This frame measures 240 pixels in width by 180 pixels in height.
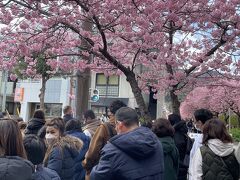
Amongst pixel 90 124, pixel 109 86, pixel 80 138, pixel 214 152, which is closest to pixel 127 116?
pixel 214 152

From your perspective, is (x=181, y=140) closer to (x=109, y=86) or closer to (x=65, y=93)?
(x=109, y=86)

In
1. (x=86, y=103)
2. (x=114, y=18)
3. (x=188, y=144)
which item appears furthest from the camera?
(x=86, y=103)

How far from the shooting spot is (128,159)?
264cm

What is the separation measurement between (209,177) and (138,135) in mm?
Result: 1305

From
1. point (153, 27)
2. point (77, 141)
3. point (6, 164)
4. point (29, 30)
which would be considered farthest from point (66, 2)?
point (6, 164)

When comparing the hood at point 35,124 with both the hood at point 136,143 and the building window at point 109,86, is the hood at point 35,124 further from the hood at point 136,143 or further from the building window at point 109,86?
the building window at point 109,86

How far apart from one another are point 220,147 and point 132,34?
413 cm

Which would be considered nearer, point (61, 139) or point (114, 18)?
point (61, 139)

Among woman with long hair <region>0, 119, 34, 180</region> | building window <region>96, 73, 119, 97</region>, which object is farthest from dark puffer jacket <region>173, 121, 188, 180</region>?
building window <region>96, 73, 119, 97</region>

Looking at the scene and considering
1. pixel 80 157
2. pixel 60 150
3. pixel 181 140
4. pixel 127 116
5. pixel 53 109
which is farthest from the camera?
pixel 53 109

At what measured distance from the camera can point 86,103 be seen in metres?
7.82

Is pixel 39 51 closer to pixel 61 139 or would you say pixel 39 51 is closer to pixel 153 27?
pixel 153 27

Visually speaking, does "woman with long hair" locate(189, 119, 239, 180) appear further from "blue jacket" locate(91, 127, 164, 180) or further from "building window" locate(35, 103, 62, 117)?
"building window" locate(35, 103, 62, 117)

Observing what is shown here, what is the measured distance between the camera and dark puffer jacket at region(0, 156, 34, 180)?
1.96m
